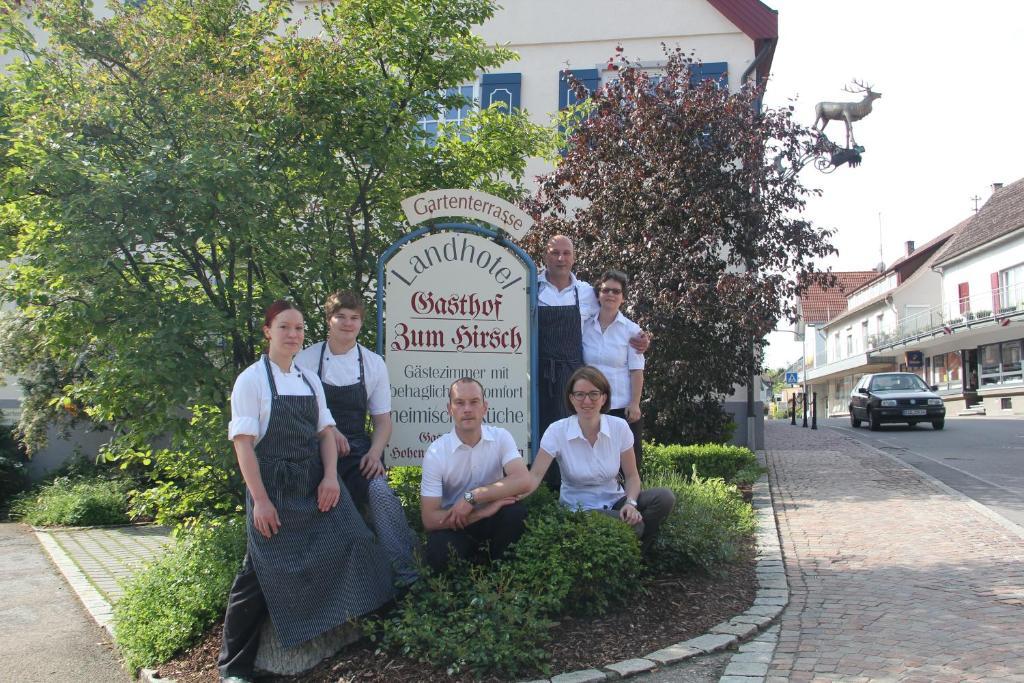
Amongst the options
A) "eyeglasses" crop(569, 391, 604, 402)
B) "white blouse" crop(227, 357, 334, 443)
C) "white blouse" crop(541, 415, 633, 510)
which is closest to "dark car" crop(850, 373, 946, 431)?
"white blouse" crop(541, 415, 633, 510)

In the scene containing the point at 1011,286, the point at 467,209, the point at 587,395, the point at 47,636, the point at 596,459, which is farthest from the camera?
the point at 1011,286

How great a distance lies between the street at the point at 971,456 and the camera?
10102mm

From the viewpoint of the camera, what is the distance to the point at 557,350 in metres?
6.40

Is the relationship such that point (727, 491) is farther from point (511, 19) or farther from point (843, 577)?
point (511, 19)

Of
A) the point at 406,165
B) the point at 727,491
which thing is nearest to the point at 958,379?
the point at 727,491

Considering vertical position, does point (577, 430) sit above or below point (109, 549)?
above

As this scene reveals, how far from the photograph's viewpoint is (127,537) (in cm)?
1103

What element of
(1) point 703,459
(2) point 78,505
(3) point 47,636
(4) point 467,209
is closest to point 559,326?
(4) point 467,209

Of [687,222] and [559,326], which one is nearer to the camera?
[559,326]

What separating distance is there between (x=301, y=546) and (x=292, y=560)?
0.08 m

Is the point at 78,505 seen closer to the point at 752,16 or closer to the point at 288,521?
the point at 288,521

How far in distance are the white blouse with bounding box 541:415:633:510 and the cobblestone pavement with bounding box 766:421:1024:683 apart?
131 centimetres

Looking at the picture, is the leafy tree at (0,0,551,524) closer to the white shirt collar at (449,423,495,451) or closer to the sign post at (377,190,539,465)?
the sign post at (377,190,539,465)

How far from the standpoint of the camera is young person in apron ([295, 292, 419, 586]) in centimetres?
508
